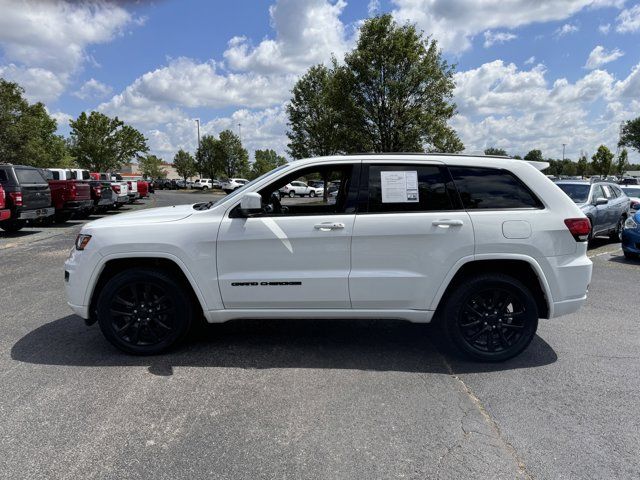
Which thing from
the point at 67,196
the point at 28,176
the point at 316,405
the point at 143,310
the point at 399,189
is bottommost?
the point at 316,405

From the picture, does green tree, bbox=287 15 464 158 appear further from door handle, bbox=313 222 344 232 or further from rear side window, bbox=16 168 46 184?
door handle, bbox=313 222 344 232

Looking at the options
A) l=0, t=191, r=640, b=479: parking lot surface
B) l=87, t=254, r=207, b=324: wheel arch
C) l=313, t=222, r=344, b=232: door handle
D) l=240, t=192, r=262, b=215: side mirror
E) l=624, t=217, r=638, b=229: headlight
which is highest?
l=240, t=192, r=262, b=215: side mirror

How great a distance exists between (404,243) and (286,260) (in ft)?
3.29

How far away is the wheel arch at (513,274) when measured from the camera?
394 cm

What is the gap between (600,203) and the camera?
1035cm

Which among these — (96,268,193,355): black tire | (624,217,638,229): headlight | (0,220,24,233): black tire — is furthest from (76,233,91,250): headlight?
(0,220,24,233): black tire

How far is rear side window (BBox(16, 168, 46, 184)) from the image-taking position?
41.9ft

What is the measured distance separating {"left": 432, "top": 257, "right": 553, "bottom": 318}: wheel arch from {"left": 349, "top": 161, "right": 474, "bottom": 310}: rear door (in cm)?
12

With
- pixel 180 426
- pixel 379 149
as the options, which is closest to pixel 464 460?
pixel 180 426

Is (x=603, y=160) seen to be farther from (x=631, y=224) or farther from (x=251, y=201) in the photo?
(x=251, y=201)

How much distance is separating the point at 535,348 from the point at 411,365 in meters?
1.36

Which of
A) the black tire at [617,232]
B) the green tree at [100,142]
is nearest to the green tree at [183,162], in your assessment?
the green tree at [100,142]

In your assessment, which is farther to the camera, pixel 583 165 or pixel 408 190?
pixel 583 165

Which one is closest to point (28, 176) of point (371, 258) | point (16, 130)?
point (371, 258)
